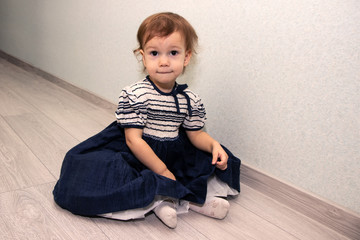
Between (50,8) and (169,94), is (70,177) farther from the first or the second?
(50,8)

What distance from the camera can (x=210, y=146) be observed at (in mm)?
1030

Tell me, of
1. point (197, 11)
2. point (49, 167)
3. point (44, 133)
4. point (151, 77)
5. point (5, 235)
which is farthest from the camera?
point (44, 133)

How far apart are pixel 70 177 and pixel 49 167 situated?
0.27m

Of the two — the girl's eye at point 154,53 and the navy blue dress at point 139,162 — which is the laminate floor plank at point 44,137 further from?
the girl's eye at point 154,53

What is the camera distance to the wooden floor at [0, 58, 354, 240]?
2.56ft

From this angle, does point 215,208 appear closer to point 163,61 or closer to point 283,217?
point 283,217

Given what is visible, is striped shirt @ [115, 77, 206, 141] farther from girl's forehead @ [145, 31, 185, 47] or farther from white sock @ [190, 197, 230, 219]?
white sock @ [190, 197, 230, 219]

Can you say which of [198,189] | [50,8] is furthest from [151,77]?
[50,8]

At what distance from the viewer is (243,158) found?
116 centimetres

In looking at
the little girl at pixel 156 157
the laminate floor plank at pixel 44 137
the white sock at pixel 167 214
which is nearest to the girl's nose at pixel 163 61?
the little girl at pixel 156 157

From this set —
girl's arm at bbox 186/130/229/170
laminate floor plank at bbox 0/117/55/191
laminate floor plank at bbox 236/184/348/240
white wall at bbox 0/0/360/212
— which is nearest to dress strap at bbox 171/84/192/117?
girl's arm at bbox 186/130/229/170

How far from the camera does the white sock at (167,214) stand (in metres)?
0.83

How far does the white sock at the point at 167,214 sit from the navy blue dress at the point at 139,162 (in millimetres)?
40

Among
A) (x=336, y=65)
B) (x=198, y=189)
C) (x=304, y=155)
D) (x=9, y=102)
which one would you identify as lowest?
(x=9, y=102)
